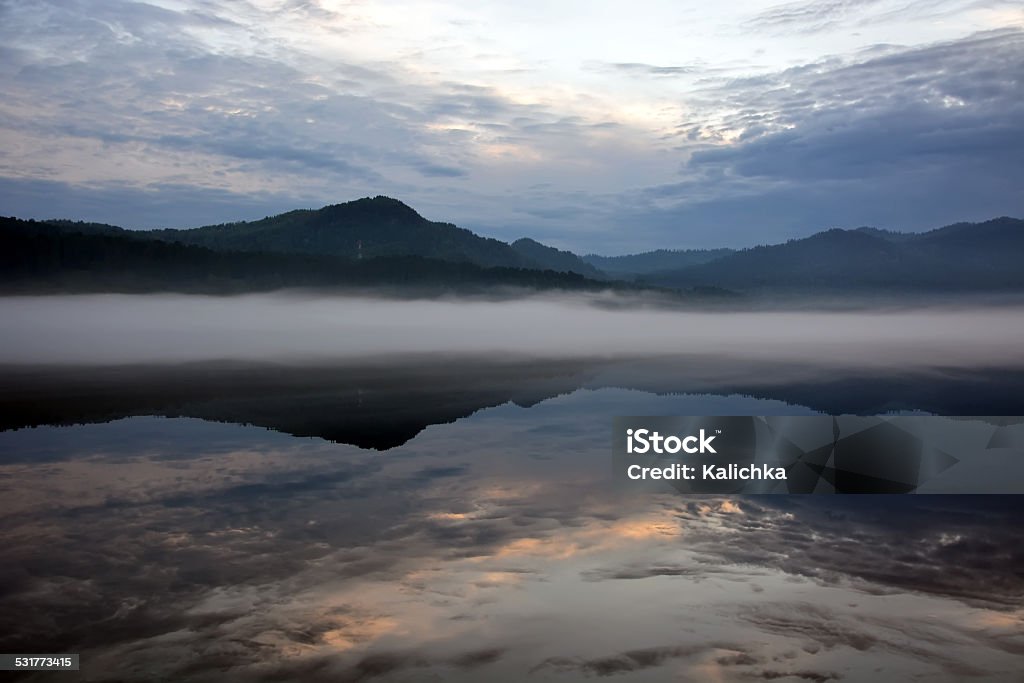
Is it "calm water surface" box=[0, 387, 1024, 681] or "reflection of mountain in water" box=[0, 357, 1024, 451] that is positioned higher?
"reflection of mountain in water" box=[0, 357, 1024, 451]

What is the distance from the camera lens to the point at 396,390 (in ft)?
173

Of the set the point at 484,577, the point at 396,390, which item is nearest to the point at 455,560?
the point at 484,577

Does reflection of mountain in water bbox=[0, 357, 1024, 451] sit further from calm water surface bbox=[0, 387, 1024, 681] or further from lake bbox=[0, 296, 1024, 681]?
calm water surface bbox=[0, 387, 1024, 681]

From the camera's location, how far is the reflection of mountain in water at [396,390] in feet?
136

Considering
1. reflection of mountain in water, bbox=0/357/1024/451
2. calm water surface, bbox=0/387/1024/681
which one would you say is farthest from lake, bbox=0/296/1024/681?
reflection of mountain in water, bbox=0/357/1024/451

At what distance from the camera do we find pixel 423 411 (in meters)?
43.4

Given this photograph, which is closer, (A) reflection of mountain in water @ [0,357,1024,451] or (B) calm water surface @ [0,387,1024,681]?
(B) calm water surface @ [0,387,1024,681]

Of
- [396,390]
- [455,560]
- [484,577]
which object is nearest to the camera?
[484,577]

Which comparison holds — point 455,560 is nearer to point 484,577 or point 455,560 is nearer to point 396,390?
point 484,577

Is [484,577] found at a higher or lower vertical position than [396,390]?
lower

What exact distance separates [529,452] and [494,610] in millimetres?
16285

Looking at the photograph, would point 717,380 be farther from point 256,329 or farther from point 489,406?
point 256,329

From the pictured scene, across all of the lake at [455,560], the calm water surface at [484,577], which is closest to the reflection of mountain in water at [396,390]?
the lake at [455,560]

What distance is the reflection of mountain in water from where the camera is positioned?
136ft
